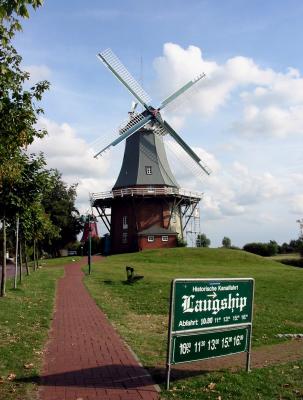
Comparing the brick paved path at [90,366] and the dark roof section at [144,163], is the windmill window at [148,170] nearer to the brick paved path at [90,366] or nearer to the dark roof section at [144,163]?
the dark roof section at [144,163]

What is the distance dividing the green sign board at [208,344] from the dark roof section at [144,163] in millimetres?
49556

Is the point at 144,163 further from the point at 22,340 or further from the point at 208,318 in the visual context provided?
the point at 208,318

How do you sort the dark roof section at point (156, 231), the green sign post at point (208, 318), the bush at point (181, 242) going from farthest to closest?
the bush at point (181, 242), the dark roof section at point (156, 231), the green sign post at point (208, 318)

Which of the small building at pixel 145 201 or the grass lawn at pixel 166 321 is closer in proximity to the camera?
the grass lawn at pixel 166 321

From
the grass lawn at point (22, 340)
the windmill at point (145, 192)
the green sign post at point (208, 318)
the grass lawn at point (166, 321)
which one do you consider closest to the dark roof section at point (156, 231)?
the windmill at point (145, 192)

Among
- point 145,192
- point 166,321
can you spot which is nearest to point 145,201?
point 145,192

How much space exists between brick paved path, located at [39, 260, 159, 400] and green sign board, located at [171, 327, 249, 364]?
624 millimetres

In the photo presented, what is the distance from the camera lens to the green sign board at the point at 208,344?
7125mm

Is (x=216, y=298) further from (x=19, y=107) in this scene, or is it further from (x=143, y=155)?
(x=143, y=155)

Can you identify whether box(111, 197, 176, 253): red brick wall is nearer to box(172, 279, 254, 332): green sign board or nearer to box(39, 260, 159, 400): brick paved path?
box(39, 260, 159, 400): brick paved path

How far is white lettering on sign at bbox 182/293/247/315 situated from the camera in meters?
7.13

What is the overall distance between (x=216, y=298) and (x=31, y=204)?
38.1ft

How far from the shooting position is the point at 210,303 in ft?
24.4

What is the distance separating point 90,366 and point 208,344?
191cm
